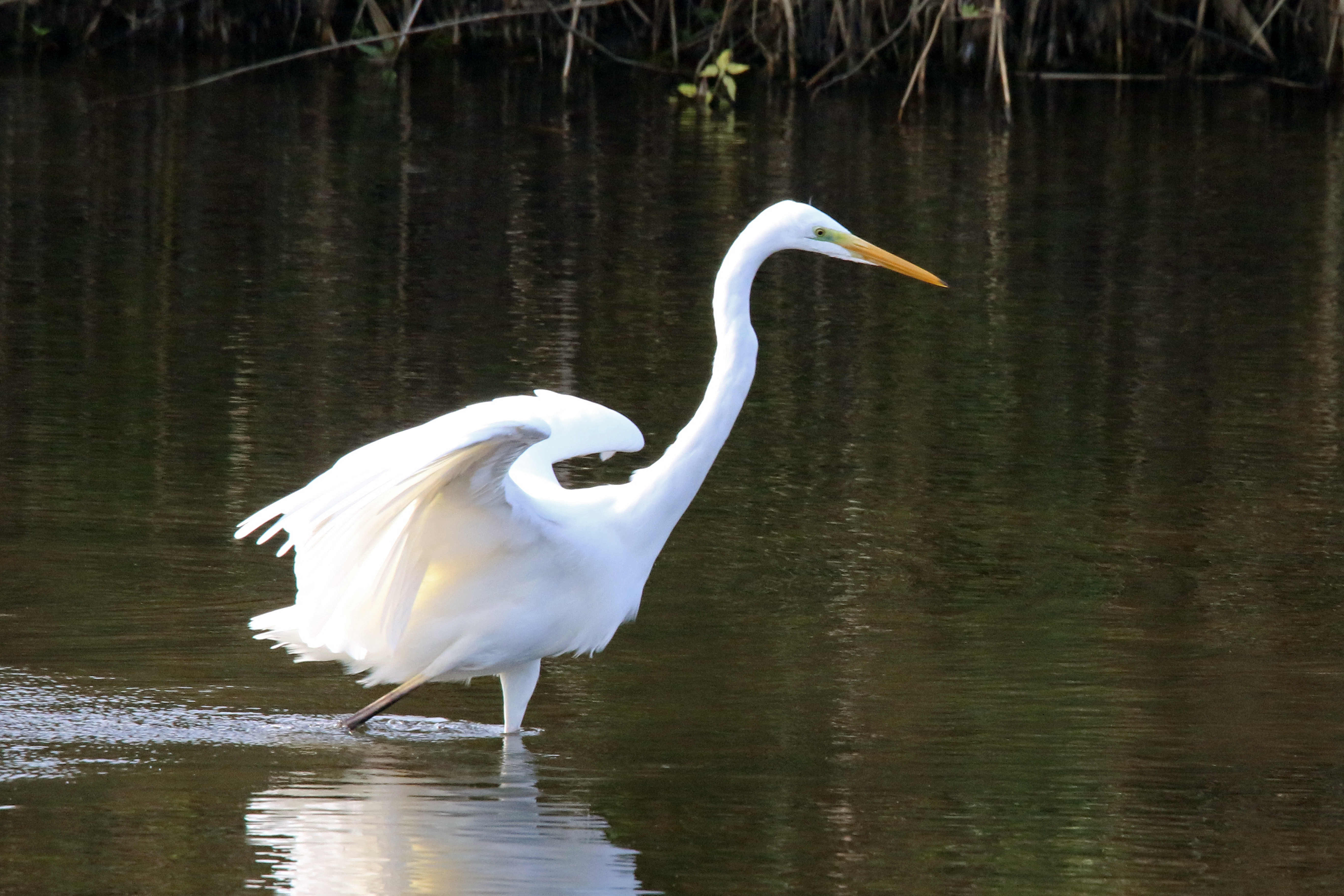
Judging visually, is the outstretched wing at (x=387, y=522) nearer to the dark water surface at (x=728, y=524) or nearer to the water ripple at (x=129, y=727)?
the water ripple at (x=129, y=727)

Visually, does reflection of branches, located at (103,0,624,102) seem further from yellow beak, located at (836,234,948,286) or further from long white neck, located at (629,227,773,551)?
long white neck, located at (629,227,773,551)

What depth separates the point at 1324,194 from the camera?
14.5m

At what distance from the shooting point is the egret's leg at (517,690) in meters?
5.43

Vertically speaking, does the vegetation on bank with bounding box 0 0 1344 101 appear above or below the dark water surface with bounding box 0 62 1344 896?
above

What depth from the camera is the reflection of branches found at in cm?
1747

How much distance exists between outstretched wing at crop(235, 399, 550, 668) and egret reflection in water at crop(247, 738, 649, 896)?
1.31 ft

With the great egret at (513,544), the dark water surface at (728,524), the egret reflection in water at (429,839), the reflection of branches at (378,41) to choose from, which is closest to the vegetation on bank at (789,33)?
the reflection of branches at (378,41)

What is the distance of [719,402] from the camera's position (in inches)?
218

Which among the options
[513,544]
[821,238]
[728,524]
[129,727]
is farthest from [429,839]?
[728,524]

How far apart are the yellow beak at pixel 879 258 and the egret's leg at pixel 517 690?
4.80 feet

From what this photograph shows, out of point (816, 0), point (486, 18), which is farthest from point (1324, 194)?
point (486, 18)

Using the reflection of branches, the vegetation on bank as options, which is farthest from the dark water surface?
the vegetation on bank

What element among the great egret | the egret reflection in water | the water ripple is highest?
the great egret

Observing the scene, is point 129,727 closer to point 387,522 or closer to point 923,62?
point 387,522
